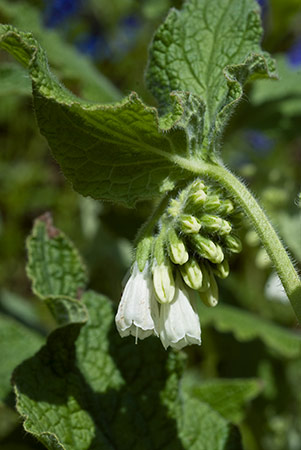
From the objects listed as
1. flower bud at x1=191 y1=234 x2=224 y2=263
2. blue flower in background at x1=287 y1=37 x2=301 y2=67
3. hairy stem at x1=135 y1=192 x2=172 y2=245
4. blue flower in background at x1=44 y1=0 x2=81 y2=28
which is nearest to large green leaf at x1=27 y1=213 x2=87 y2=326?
hairy stem at x1=135 y1=192 x2=172 y2=245

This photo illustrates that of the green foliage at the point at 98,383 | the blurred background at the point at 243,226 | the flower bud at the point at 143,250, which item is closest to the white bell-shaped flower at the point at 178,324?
the flower bud at the point at 143,250

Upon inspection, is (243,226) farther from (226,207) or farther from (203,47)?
(226,207)

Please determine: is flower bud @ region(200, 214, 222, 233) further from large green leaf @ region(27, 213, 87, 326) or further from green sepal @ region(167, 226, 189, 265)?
large green leaf @ region(27, 213, 87, 326)

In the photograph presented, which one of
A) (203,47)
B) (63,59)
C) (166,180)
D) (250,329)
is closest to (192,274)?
(166,180)

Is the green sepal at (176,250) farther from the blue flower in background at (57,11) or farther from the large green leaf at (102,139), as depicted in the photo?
the blue flower in background at (57,11)

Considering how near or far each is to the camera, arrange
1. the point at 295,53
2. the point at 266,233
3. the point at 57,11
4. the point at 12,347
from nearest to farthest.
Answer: the point at 266,233
the point at 12,347
the point at 295,53
the point at 57,11

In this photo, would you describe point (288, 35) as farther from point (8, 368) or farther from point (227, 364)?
point (8, 368)

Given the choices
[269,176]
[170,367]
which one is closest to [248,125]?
[269,176]
